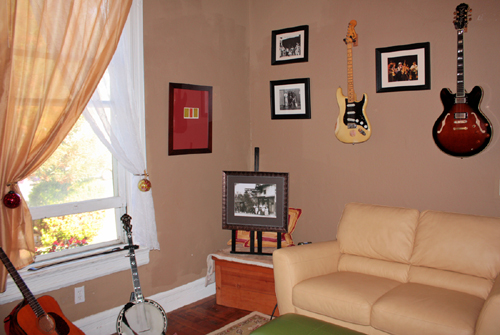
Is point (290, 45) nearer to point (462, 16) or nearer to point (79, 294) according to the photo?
point (462, 16)

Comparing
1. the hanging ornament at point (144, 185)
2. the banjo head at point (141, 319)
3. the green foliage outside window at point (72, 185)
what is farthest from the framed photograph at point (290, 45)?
the banjo head at point (141, 319)

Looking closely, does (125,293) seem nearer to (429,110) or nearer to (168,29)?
(168,29)

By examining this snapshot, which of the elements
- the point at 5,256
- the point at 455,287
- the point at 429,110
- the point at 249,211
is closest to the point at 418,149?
the point at 429,110

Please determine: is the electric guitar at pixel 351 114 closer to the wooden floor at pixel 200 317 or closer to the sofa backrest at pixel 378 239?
the sofa backrest at pixel 378 239

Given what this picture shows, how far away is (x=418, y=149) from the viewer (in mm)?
3082

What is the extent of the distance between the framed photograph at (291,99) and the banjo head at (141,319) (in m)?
2.02

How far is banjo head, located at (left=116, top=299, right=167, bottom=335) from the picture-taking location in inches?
96.9

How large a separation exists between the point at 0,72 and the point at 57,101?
1.05ft

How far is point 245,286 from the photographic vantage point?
10.8 ft

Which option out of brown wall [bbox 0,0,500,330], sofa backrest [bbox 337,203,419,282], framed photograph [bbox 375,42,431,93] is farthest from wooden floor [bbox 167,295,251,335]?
framed photograph [bbox 375,42,431,93]

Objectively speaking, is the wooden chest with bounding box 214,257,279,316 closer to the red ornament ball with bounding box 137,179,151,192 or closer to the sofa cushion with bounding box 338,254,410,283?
the sofa cushion with bounding box 338,254,410,283

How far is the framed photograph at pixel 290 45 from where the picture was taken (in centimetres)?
359

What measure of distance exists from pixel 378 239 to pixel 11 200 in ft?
7.59

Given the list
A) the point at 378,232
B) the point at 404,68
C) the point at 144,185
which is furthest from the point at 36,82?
the point at 404,68
